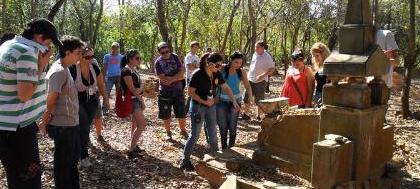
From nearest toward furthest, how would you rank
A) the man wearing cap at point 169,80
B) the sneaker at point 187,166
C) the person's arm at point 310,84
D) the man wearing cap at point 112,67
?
1. the sneaker at point 187,166
2. the person's arm at point 310,84
3. the man wearing cap at point 169,80
4. the man wearing cap at point 112,67

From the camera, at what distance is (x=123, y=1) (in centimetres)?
3338

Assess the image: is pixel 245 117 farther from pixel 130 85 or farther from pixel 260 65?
pixel 130 85

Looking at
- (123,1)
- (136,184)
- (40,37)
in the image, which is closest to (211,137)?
(136,184)

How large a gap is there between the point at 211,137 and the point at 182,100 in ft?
6.41

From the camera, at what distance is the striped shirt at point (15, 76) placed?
3850 millimetres

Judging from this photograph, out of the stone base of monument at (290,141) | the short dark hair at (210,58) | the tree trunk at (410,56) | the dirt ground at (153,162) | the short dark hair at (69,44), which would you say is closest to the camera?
the short dark hair at (69,44)

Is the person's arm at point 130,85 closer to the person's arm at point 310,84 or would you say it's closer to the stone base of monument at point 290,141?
the stone base of monument at point 290,141

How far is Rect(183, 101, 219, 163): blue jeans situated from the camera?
6.62 metres

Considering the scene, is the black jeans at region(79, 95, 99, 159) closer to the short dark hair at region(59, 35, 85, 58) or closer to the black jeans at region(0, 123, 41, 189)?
the short dark hair at region(59, 35, 85, 58)

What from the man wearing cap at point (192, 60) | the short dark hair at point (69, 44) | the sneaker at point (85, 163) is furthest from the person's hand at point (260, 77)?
the short dark hair at point (69, 44)

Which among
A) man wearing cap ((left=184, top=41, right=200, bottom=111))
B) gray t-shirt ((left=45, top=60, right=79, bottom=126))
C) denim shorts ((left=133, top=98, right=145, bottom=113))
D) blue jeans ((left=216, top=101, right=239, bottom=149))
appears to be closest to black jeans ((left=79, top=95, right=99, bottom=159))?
denim shorts ((left=133, top=98, right=145, bottom=113))

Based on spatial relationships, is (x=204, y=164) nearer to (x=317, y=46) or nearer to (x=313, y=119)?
(x=313, y=119)

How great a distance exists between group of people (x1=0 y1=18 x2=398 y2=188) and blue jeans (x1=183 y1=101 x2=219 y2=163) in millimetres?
15

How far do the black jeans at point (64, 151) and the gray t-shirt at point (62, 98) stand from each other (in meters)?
0.08
